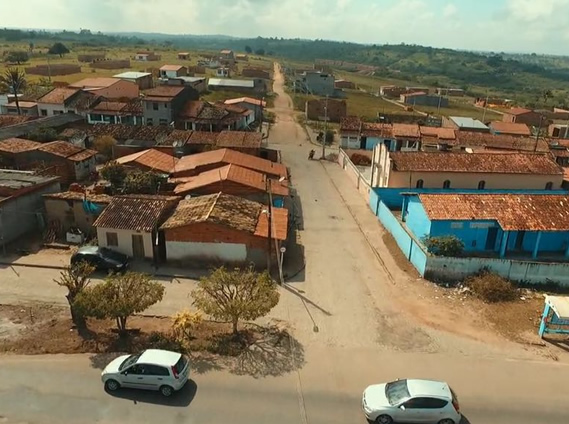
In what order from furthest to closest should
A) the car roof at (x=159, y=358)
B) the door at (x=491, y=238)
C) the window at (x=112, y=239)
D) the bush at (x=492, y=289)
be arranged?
1. the door at (x=491, y=238)
2. the window at (x=112, y=239)
3. the bush at (x=492, y=289)
4. the car roof at (x=159, y=358)

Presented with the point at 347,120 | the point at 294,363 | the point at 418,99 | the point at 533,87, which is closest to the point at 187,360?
the point at 294,363

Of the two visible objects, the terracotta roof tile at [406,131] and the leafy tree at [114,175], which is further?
the terracotta roof tile at [406,131]

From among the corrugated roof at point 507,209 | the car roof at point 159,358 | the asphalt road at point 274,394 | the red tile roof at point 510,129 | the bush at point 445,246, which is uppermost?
the corrugated roof at point 507,209

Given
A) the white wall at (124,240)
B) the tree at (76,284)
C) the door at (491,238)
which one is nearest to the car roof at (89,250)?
the white wall at (124,240)

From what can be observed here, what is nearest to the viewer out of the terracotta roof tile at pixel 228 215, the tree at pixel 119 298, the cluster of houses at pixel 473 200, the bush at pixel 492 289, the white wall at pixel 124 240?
the tree at pixel 119 298

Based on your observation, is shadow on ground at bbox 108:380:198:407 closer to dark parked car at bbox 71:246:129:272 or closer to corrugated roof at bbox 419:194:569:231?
dark parked car at bbox 71:246:129:272

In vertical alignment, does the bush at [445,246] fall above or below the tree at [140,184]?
below

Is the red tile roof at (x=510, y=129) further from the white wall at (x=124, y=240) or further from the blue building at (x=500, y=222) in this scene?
the white wall at (x=124, y=240)

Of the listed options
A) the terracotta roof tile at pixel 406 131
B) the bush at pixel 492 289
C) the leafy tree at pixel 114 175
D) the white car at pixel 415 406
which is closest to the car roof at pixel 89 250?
the leafy tree at pixel 114 175
